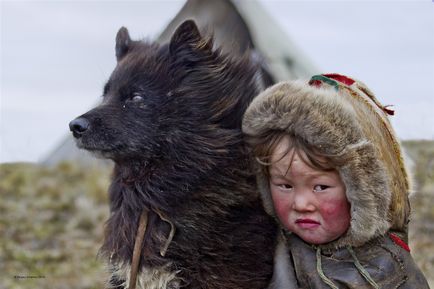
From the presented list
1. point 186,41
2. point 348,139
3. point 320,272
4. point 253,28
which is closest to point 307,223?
point 320,272

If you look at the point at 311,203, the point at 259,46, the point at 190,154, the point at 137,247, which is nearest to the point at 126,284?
the point at 137,247

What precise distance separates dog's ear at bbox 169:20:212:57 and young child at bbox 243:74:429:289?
1.20 ft

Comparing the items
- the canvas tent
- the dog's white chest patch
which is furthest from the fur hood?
the canvas tent

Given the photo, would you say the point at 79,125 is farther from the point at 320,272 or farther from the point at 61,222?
the point at 61,222

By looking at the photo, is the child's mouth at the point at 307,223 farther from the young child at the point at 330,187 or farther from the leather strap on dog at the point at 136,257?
the leather strap on dog at the point at 136,257

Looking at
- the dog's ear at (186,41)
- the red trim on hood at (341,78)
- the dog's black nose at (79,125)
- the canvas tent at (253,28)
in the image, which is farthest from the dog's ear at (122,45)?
the canvas tent at (253,28)

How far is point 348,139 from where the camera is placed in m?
2.42

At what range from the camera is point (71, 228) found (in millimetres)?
6715

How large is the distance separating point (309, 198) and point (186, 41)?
0.87 meters

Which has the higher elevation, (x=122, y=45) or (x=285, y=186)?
(x=122, y=45)

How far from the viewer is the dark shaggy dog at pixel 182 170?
251cm

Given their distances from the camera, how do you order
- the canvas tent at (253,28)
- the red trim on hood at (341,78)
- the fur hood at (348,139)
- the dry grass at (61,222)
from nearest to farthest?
the fur hood at (348,139) < the red trim on hood at (341,78) < the dry grass at (61,222) < the canvas tent at (253,28)

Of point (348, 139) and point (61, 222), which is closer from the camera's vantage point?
point (348, 139)

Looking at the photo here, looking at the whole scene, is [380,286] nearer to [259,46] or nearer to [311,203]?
[311,203]
